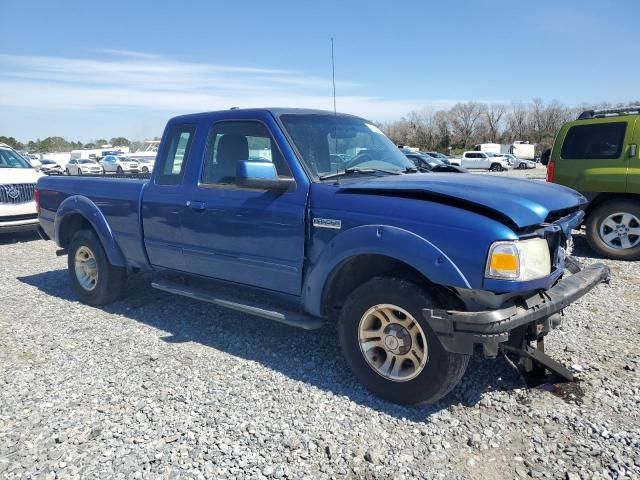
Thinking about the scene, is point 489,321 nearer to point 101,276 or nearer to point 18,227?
point 101,276

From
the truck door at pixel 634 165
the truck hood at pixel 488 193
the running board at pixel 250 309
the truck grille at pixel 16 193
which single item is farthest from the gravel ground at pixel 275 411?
the truck grille at pixel 16 193

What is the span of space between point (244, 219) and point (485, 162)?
1763 inches

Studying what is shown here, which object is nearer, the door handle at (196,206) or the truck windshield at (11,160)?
the door handle at (196,206)

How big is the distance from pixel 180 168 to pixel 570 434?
367 centimetres

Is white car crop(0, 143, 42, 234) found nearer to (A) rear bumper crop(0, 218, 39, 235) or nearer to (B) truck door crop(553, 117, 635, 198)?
(A) rear bumper crop(0, 218, 39, 235)

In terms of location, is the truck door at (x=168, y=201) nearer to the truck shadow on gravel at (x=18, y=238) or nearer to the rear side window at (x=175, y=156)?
the rear side window at (x=175, y=156)

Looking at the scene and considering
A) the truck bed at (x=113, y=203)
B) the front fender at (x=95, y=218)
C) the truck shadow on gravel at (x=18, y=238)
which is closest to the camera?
the truck bed at (x=113, y=203)

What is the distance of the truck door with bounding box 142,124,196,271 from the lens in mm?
4551

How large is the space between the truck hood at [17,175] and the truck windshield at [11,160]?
1.09ft

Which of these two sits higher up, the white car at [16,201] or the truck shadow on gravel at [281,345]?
the white car at [16,201]

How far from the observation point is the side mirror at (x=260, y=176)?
3.56 metres

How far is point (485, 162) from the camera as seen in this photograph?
1789 inches

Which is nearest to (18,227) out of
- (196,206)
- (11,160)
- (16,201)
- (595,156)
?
(16,201)

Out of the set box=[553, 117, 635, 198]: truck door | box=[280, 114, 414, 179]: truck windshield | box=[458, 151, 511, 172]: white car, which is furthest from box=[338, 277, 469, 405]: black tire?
box=[458, 151, 511, 172]: white car
